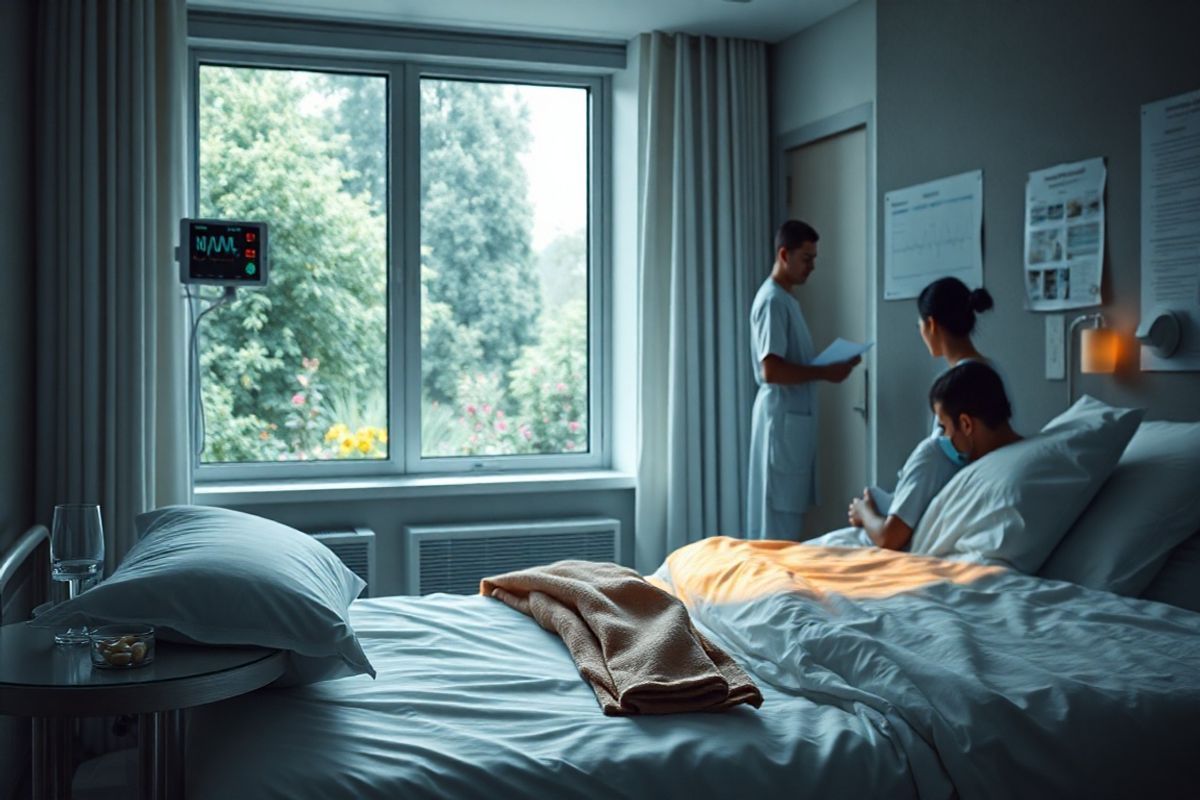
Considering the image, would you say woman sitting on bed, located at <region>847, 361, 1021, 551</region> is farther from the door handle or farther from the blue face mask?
the door handle

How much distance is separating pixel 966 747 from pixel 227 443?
10.6ft

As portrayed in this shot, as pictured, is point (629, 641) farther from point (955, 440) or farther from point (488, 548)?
point (488, 548)

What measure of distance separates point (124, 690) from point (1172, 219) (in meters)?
2.51

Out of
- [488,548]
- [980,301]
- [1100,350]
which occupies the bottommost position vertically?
[488,548]

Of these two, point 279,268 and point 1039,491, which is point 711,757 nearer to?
point 1039,491

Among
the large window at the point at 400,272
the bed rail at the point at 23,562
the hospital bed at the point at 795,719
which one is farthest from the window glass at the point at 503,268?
the hospital bed at the point at 795,719

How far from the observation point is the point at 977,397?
2.78 m

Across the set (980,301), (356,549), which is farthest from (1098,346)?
(356,549)

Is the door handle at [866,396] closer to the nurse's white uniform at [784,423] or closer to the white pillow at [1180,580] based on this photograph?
the nurse's white uniform at [784,423]

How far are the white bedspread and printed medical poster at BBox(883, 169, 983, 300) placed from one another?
5.34 feet

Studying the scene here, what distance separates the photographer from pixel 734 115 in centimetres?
448

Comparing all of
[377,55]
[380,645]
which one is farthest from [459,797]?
[377,55]

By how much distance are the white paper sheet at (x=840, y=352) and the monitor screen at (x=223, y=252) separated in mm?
1929

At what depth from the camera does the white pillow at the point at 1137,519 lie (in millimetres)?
2361
